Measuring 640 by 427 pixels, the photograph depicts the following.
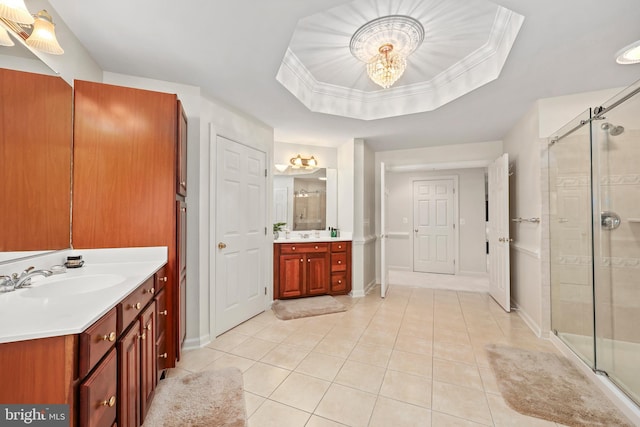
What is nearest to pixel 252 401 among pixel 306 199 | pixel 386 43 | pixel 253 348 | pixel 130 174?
pixel 253 348

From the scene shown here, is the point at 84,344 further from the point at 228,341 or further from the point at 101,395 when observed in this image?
the point at 228,341

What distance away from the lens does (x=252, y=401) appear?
5.57 ft

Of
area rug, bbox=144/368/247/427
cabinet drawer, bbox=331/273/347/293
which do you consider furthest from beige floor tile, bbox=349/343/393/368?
cabinet drawer, bbox=331/273/347/293

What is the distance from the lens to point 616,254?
2.05 meters

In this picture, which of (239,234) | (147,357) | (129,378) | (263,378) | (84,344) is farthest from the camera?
(239,234)

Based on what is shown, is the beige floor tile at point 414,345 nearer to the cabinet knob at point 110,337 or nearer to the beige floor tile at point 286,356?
the beige floor tile at point 286,356

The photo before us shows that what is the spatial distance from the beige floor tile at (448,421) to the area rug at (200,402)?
1.10 meters

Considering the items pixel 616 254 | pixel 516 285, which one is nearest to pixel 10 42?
pixel 616 254

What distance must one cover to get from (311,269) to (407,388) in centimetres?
209

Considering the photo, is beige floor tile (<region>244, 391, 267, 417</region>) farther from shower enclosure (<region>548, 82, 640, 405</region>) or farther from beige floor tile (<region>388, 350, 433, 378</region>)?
shower enclosure (<region>548, 82, 640, 405</region>)

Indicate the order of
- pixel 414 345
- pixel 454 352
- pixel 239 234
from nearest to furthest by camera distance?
pixel 454 352, pixel 414 345, pixel 239 234

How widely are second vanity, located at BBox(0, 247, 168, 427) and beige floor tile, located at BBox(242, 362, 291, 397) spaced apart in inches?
23.9

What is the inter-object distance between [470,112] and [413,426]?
2954mm

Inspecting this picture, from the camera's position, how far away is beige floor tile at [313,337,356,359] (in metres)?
2.29
